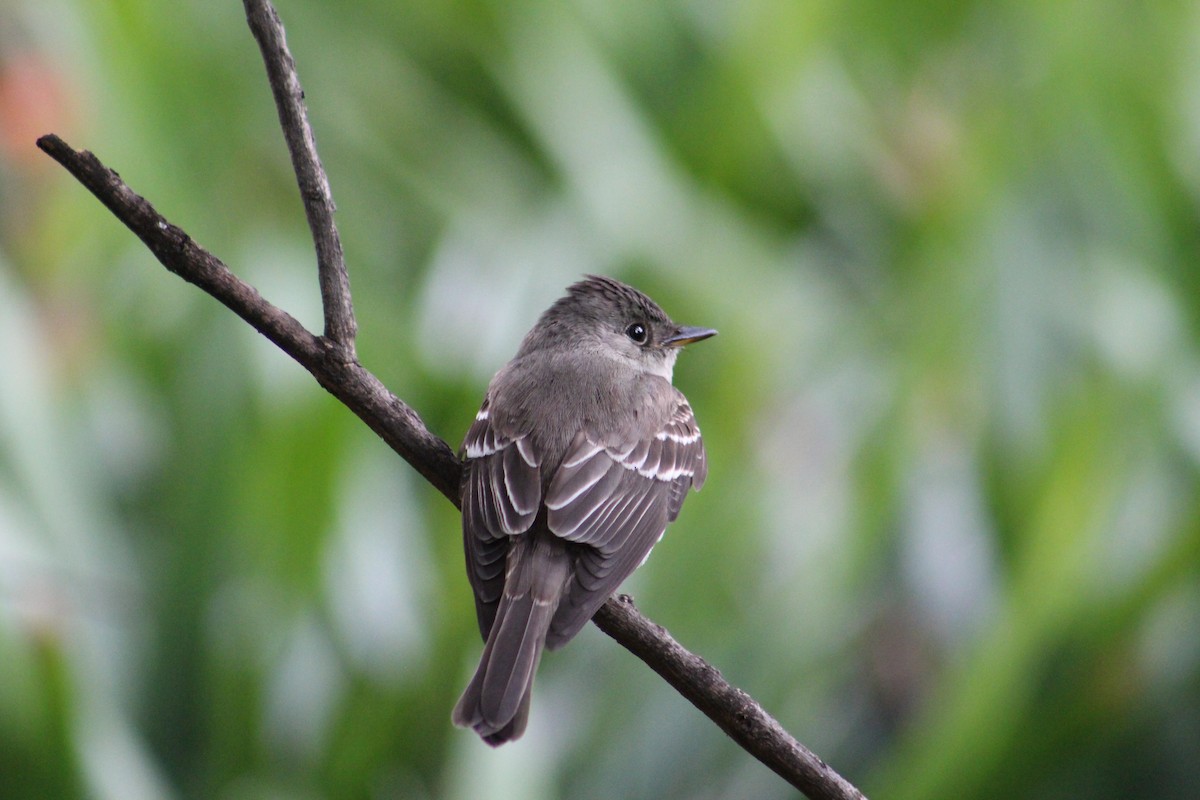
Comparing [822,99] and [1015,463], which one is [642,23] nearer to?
[822,99]

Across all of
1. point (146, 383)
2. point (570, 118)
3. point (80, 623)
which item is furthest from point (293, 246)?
point (80, 623)

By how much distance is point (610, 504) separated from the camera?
293cm

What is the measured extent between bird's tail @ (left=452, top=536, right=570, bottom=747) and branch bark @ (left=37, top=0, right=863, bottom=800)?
179 mm

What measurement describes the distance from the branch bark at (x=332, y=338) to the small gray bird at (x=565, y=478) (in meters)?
0.21

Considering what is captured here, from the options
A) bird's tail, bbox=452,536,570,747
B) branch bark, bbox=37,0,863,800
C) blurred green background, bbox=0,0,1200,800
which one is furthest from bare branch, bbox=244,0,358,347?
blurred green background, bbox=0,0,1200,800

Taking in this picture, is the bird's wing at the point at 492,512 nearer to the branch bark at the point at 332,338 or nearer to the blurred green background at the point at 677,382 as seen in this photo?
the branch bark at the point at 332,338

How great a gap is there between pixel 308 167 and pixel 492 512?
2.69ft

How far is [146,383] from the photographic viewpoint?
193 inches

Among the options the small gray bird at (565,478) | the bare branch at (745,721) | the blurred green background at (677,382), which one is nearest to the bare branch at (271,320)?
the small gray bird at (565,478)

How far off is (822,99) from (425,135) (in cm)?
190

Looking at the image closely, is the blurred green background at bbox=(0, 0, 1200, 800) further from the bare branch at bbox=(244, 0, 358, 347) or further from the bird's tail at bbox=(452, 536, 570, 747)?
the bare branch at bbox=(244, 0, 358, 347)

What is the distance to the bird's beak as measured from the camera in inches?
144

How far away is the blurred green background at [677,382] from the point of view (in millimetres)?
3914

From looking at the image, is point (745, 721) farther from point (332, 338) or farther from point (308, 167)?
point (308, 167)
